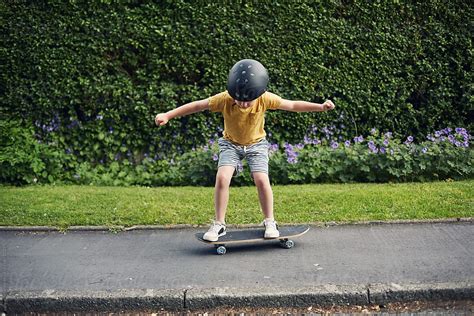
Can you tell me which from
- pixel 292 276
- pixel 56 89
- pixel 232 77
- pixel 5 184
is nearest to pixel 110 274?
pixel 292 276

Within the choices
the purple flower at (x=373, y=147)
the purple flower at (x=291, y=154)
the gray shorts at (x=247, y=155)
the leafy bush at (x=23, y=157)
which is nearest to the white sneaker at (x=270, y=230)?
the gray shorts at (x=247, y=155)

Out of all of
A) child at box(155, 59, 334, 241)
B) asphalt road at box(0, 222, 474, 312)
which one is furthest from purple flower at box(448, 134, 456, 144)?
child at box(155, 59, 334, 241)

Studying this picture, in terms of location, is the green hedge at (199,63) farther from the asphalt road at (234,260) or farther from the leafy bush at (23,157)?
the asphalt road at (234,260)

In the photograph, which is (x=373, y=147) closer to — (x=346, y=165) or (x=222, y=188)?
(x=346, y=165)

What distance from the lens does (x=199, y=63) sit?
29.9 ft

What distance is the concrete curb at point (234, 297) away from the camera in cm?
423

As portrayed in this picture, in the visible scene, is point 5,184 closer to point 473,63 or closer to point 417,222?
point 417,222

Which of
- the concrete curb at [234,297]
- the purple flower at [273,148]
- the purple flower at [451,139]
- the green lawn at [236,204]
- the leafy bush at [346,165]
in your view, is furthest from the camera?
the purple flower at [273,148]

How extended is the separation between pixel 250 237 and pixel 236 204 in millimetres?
1541

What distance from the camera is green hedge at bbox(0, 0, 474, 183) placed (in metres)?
8.95

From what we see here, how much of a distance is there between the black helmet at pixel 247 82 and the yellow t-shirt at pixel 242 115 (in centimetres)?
27

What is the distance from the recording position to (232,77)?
16.7ft

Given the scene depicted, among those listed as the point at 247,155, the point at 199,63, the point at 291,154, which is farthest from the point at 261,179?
the point at 199,63

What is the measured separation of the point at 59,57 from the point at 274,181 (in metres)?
3.53
